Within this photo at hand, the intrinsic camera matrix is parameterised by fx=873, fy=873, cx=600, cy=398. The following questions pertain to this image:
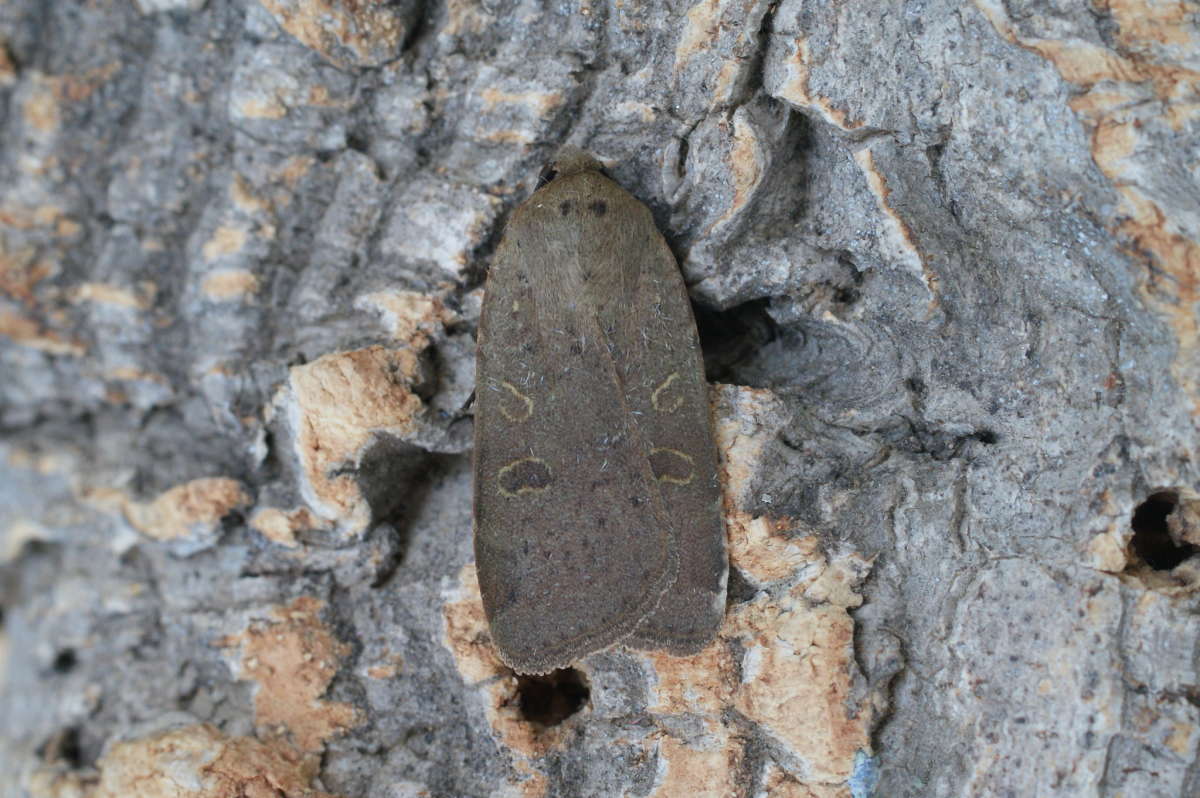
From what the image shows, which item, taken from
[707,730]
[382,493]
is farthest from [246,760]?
[707,730]

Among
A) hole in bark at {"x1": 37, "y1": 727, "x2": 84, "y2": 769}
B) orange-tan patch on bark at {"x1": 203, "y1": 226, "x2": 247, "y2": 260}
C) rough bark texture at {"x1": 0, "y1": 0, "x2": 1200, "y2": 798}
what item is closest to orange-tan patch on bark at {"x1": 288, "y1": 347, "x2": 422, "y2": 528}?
rough bark texture at {"x1": 0, "y1": 0, "x2": 1200, "y2": 798}

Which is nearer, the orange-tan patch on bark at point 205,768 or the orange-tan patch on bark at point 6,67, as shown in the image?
the orange-tan patch on bark at point 205,768

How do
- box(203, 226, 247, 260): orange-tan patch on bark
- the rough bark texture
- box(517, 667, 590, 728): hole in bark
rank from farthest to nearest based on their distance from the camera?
box(203, 226, 247, 260): orange-tan patch on bark, box(517, 667, 590, 728): hole in bark, the rough bark texture

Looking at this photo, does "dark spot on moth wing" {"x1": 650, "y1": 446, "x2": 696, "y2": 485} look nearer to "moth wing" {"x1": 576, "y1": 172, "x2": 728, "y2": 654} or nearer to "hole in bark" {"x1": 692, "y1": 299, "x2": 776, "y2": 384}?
"moth wing" {"x1": 576, "y1": 172, "x2": 728, "y2": 654}

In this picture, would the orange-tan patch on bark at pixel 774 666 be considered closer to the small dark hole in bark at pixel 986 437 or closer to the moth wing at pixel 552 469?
the moth wing at pixel 552 469

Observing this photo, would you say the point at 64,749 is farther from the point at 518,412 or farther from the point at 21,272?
the point at 518,412

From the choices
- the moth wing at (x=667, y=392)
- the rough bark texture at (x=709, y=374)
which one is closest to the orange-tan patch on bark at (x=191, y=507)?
the rough bark texture at (x=709, y=374)
